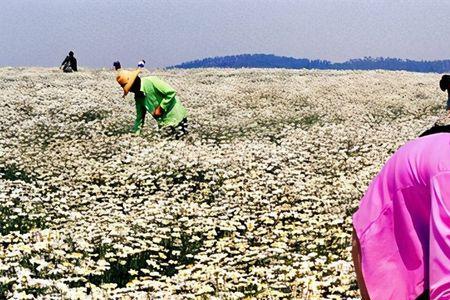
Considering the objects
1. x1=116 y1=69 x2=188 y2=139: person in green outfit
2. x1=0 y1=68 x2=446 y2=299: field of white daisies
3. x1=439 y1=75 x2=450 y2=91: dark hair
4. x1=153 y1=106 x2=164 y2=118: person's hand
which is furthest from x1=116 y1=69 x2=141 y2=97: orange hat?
x1=439 y1=75 x2=450 y2=91: dark hair

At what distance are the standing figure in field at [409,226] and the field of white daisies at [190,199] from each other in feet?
11.8

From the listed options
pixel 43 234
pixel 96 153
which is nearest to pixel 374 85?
pixel 96 153

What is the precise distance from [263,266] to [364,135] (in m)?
8.78

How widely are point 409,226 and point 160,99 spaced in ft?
43.0

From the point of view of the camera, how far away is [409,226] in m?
1.79

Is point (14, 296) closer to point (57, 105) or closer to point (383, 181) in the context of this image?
point (383, 181)

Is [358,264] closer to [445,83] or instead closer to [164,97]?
[445,83]

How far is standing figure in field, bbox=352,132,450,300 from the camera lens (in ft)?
5.40

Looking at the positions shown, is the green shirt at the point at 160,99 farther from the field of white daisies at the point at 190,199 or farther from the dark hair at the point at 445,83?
the dark hair at the point at 445,83

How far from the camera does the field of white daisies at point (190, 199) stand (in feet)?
20.6

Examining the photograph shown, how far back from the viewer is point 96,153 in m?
14.1

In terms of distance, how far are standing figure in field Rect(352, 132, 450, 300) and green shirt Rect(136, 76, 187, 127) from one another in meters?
12.8

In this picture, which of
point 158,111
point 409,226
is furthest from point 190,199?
point 409,226

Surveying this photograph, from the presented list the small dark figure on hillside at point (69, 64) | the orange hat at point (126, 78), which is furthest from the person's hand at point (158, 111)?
the small dark figure on hillside at point (69, 64)
